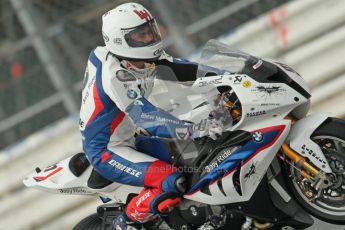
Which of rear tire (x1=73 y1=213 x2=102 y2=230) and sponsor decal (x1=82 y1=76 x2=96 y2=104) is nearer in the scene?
sponsor decal (x1=82 y1=76 x2=96 y2=104)

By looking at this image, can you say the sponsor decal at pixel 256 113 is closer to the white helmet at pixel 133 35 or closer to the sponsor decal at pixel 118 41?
the white helmet at pixel 133 35

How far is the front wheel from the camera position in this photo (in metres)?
4.94

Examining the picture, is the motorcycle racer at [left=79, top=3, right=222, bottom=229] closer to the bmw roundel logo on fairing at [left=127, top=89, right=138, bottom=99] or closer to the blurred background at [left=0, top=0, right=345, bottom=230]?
the bmw roundel logo on fairing at [left=127, top=89, right=138, bottom=99]

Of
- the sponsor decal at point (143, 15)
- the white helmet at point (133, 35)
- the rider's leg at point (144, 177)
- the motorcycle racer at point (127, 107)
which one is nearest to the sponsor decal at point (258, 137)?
the motorcycle racer at point (127, 107)

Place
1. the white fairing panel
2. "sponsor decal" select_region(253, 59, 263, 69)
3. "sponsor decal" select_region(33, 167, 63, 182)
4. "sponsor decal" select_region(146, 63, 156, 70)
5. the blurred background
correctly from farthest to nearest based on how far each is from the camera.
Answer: the blurred background → "sponsor decal" select_region(33, 167, 63, 182) → "sponsor decal" select_region(146, 63, 156, 70) → "sponsor decal" select_region(253, 59, 263, 69) → the white fairing panel

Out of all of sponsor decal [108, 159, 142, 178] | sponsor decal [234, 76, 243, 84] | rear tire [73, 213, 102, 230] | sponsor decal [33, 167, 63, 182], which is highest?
sponsor decal [234, 76, 243, 84]

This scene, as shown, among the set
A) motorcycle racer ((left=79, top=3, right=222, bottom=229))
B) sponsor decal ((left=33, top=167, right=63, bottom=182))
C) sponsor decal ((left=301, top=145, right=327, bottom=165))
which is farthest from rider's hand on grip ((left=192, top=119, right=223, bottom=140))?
sponsor decal ((left=33, top=167, right=63, bottom=182))

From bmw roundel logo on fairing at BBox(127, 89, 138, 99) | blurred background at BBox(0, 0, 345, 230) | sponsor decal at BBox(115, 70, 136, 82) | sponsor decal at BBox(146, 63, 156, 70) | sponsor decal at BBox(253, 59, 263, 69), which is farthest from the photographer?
blurred background at BBox(0, 0, 345, 230)

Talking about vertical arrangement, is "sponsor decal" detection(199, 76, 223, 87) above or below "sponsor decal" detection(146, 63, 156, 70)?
below

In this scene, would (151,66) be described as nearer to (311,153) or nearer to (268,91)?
(268,91)

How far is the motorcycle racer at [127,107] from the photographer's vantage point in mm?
5254

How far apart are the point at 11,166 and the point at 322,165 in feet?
12.1

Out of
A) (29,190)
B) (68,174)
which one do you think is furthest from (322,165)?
(29,190)

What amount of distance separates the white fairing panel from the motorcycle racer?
731 millimetres
